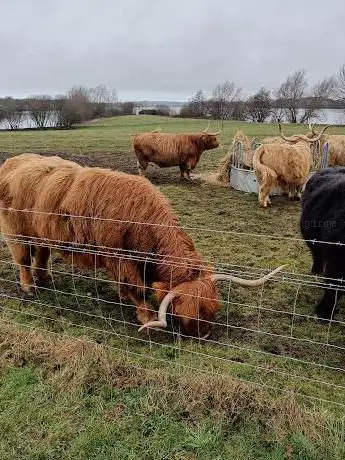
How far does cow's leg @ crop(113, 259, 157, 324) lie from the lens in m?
3.81

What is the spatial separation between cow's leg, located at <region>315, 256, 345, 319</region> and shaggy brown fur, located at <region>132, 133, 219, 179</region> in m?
7.45

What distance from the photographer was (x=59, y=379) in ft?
10.2

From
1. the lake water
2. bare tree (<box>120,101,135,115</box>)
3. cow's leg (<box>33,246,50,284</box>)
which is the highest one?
bare tree (<box>120,101,135,115</box>)

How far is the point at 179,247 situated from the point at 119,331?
916 mm

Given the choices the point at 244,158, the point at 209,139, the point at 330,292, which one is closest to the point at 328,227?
the point at 330,292

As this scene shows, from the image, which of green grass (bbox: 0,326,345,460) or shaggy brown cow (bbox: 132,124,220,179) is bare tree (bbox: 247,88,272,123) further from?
green grass (bbox: 0,326,345,460)

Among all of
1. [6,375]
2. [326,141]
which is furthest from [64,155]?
[6,375]

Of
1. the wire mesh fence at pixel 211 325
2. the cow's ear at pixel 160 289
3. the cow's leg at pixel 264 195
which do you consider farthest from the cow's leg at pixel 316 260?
the cow's leg at pixel 264 195

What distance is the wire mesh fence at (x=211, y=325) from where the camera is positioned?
3.18 m

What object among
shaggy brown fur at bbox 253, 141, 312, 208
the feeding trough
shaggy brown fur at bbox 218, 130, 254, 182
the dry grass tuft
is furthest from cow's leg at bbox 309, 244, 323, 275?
shaggy brown fur at bbox 218, 130, 254, 182

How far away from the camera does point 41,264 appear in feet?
15.9

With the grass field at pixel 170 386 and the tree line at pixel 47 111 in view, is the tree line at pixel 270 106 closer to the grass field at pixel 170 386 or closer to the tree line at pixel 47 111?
the tree line at pixel 47 111

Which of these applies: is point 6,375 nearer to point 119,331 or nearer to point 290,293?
point 119,331

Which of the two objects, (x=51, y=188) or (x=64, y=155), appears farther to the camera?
(x=64, y=155)
